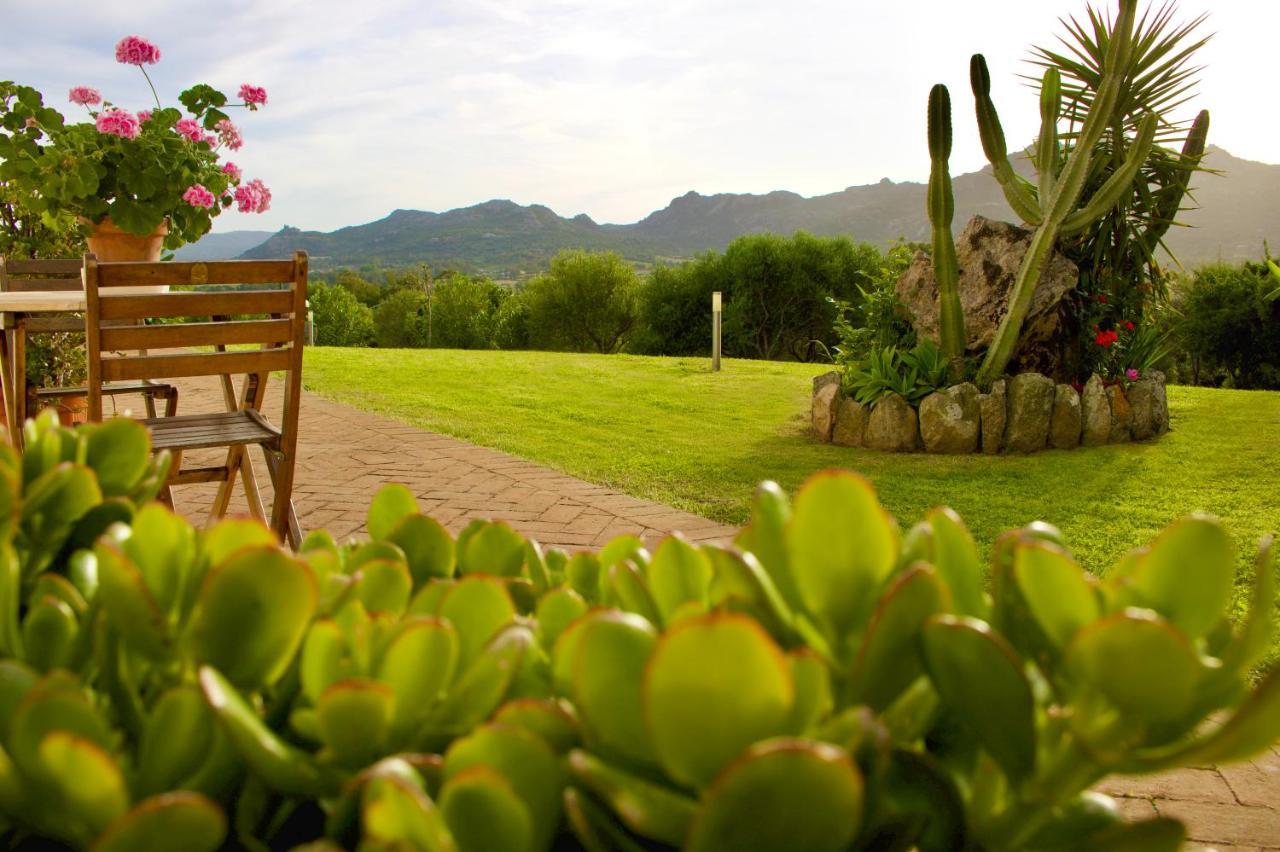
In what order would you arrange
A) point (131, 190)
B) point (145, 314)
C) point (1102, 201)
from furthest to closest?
point (1102, 201) → point (131, 190) → point (145, 314)

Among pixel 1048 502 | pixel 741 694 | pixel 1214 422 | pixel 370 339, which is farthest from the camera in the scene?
pixel 370 339

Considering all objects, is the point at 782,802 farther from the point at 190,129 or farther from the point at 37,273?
the point at 37,273

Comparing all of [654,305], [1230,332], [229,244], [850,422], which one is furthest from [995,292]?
[229,244]

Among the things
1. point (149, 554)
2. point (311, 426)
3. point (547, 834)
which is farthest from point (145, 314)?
point (311, 426)

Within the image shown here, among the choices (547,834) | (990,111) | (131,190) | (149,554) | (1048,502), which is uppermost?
(990,111)

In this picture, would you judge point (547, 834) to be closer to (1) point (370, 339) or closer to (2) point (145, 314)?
(2) point (145, 314)

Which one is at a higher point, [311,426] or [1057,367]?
[1057,367]

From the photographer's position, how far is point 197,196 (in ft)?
16.1

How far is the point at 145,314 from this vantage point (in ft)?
10.8

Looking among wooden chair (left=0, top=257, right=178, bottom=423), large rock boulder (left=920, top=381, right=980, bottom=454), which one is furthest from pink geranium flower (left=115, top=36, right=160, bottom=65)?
large rock boulder (left=920, top=381, right=980, bottom=454)

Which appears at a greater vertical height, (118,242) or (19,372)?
(118,242)

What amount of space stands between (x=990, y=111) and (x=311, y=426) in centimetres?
591

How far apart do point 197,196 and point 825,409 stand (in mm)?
4531

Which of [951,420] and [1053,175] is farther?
[1053,175]
